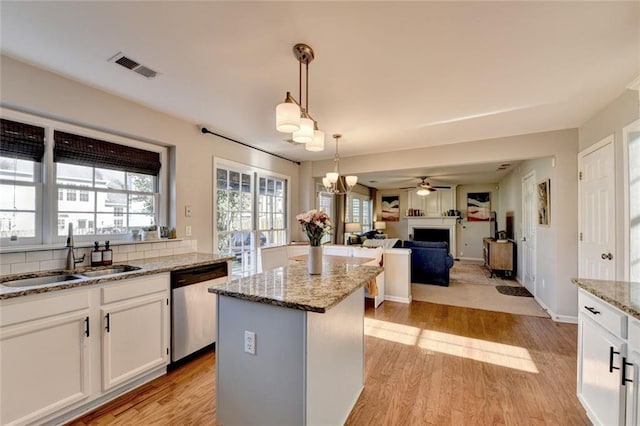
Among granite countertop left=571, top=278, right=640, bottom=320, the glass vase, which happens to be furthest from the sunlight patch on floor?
the glass vase

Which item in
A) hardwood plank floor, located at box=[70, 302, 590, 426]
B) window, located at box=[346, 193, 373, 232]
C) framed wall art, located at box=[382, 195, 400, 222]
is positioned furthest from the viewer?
framed wall art, located at box=[382, 195, 400, 222]

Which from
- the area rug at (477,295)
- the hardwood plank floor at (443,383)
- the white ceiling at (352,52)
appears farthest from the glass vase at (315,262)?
the area rug at (477,295)

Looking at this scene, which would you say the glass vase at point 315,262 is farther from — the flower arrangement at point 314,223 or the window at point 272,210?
the window at point 272,210

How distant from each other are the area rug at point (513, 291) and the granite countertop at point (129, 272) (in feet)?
15.9

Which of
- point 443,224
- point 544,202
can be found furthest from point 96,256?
point 443,224

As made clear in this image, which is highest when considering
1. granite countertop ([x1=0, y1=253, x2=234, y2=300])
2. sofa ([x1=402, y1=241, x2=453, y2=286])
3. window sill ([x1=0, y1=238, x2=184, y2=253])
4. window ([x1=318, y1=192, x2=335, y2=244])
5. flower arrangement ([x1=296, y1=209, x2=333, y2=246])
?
window ([x1=318, y1=192, x2=335, y2=244])

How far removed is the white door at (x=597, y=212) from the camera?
2.68 metres

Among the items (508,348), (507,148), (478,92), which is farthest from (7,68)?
(507,148)

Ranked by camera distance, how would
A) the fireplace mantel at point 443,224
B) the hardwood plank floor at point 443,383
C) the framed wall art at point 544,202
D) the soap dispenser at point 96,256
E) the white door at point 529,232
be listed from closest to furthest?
the hardwood plank floor at point 443,383, the soap dispenser at point 96,256, the framed wall art at point 544,202, the white door at point 529,232, the fireplace mantel at point 443,224

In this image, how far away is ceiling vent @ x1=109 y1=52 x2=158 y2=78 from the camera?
1962 mm

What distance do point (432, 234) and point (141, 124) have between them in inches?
334

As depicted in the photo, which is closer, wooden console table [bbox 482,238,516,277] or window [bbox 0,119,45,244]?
window [bbox 0,119,45,244]

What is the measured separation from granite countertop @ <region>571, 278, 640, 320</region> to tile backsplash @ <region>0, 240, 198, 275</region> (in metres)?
3.52

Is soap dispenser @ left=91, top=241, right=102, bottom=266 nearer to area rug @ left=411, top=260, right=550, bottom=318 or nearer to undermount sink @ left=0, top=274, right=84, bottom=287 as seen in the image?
undermount sink @ left=0, top=274, right=84, bottom=287
